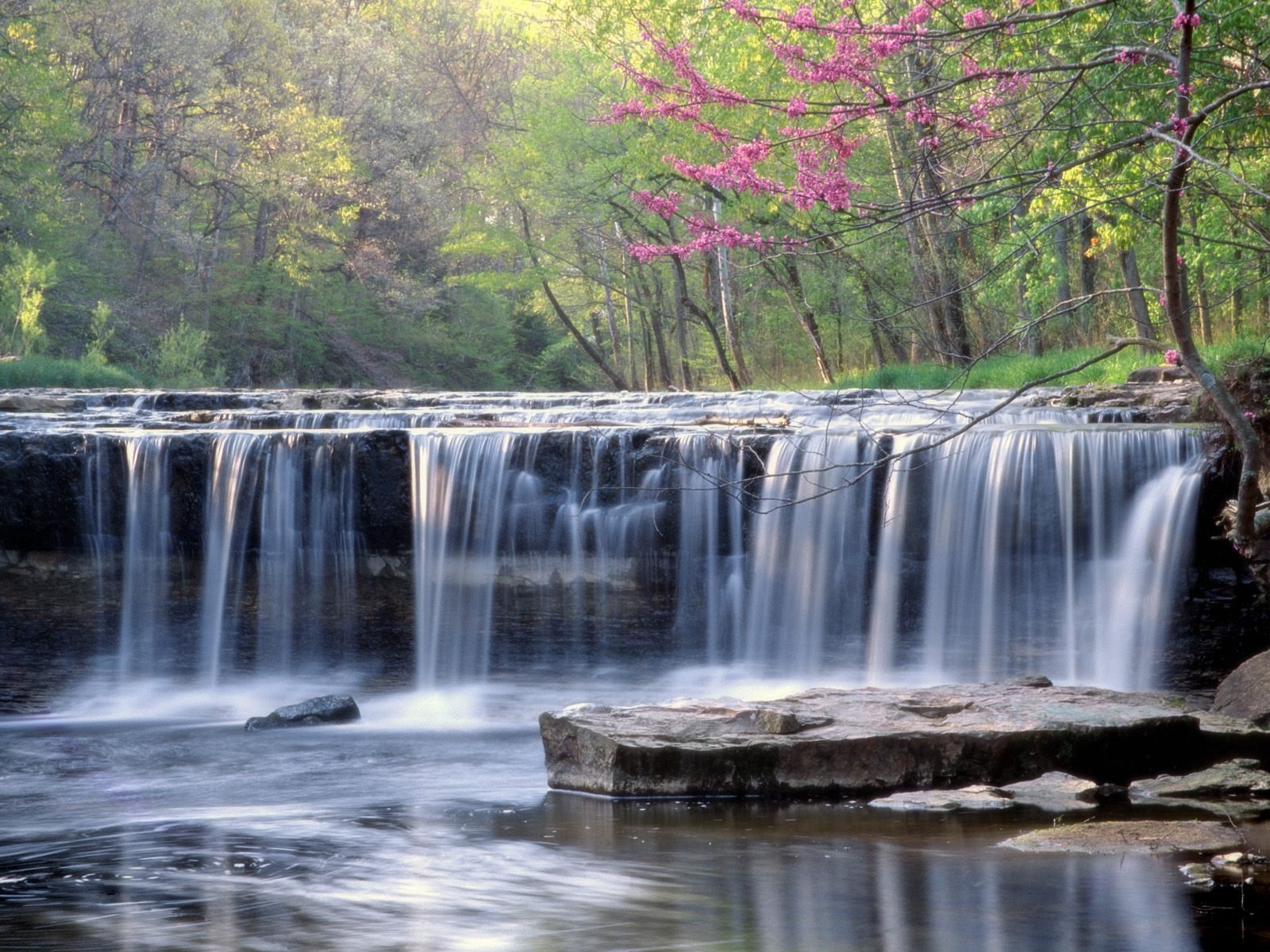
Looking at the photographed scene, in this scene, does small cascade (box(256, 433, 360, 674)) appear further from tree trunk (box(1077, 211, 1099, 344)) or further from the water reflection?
tree trunk (box(1077, 211, 1099, 344))

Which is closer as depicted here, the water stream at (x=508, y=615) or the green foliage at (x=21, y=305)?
the water stream at (x=508, y=615)

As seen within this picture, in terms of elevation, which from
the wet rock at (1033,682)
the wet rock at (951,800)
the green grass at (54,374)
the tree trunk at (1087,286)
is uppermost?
the tree trunk at (1087,286)

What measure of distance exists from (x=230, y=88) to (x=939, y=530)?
3597 cm

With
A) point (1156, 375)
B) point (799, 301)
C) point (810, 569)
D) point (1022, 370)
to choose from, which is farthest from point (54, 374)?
point (1156, 375)

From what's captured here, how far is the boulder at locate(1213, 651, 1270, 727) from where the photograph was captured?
290 inches

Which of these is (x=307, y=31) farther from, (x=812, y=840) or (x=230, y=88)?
(x=812, y=840)

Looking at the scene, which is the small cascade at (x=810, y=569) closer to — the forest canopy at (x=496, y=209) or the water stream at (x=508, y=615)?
the water stream at (x=508, y=615)

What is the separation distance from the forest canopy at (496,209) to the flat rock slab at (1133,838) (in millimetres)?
3694

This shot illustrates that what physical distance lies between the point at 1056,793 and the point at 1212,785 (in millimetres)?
701

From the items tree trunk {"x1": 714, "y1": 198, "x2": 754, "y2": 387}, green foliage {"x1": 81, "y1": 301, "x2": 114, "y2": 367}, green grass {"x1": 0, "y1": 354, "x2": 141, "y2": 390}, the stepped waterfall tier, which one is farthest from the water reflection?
tree trunk {"x1": 714, "y1": 198, "x2": 754, "y2": 387}

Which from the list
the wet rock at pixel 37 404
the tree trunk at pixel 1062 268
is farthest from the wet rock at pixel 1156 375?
the wet rock at pixel 37 404

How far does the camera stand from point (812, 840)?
5598mm

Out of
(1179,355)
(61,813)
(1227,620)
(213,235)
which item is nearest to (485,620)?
(61,813)

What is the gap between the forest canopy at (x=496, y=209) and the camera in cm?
1597
